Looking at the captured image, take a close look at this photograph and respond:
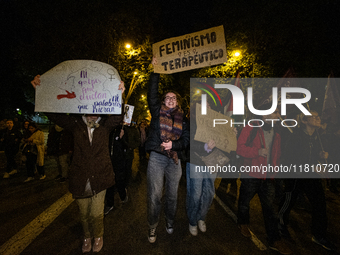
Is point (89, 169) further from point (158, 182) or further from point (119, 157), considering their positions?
point (119, 157)

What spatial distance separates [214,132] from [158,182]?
46.7 inches

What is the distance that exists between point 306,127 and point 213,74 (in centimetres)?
822

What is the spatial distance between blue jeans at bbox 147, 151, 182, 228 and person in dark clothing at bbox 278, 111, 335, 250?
1.93m

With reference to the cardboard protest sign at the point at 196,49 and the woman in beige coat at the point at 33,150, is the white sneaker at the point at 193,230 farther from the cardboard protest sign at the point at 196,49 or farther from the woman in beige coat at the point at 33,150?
the woman in beige coat at the point at 33,150

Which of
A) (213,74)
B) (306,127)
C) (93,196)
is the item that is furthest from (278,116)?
(213,74)

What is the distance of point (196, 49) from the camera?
2809 mm

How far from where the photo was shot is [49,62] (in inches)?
299

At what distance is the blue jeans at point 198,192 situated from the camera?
2889mm

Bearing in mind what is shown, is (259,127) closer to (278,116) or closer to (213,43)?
(278,116)

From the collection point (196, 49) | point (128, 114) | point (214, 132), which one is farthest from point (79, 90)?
point (128, 114)

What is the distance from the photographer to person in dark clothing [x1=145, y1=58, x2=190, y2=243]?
2.65 m

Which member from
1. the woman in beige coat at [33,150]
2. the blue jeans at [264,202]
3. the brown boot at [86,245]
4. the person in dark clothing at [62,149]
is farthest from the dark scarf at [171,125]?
the woman in beige coat at [33,150]

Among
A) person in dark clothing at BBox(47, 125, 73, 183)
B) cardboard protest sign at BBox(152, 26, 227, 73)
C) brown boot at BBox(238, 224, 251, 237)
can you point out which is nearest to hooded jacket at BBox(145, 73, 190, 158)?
cardboard protest sign at BBox(152, 26, 227, 73)

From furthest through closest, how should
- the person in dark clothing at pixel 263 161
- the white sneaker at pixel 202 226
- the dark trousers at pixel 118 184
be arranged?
the dark trousers at pixel 118 184, the white sneaker at pixel 202 226, the person in dark clothing at pixel 263 161
